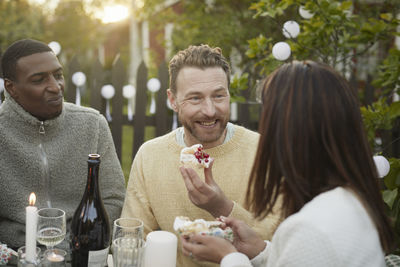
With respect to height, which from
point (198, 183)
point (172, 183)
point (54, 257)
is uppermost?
point (198, 183)

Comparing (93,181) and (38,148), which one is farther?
(38,148)

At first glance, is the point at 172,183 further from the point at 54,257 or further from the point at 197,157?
the point at 54,257

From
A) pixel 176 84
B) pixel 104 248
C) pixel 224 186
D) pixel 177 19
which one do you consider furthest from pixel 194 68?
pixel 177 19

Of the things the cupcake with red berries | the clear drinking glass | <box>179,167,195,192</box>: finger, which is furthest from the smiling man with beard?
the clear drinking glass

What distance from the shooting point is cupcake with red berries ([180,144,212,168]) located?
81.0 inches

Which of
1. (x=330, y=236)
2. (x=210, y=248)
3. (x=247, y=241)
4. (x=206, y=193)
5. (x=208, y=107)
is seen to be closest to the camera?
(x=330, y=236)

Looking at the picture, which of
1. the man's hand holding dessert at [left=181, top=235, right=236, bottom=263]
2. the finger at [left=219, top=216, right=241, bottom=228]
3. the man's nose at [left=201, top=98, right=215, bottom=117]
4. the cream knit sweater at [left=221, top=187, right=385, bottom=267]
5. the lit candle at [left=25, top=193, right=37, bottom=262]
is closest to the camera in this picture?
the cream knit sweater at [left=221, top=187, right=385, bottom=267]

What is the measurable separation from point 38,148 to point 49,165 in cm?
13

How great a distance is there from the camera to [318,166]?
4.99 ft

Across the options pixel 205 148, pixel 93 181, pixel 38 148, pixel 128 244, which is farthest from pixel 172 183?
pixel 38 148

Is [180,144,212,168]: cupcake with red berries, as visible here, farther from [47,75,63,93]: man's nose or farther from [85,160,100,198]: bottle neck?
[47,75,63,93]: man's nose

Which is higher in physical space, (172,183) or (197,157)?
(197,157)

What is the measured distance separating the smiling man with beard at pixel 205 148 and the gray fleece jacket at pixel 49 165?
10.5 inches

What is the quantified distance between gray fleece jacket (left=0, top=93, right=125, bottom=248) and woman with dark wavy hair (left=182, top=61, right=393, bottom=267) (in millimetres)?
1362
